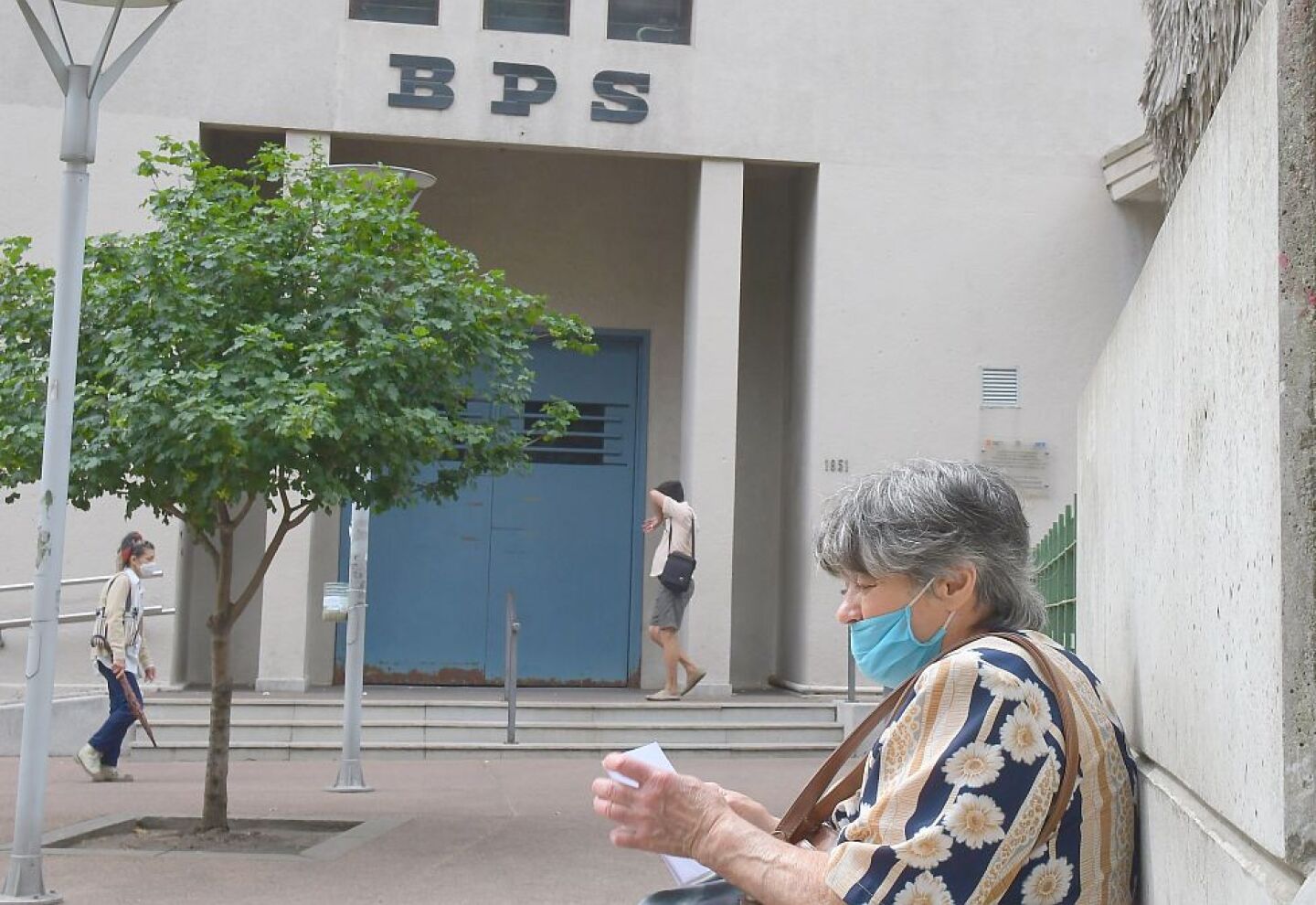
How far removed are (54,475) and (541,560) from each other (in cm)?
933

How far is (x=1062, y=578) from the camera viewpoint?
21.1 feet

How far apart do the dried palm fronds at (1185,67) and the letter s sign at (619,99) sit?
1108cm

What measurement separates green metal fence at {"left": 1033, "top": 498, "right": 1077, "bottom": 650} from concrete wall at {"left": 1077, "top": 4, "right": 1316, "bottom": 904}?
3282 mm

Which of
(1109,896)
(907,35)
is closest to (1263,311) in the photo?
(1109,896)

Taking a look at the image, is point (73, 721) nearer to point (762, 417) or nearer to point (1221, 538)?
point (762, 417)

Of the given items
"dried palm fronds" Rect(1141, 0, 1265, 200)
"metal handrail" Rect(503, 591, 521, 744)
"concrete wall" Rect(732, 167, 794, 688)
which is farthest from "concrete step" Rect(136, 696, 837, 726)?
"dried palm fronds" Rect(1141, 0, 1265, 200)

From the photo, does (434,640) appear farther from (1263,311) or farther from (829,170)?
(1263,311)

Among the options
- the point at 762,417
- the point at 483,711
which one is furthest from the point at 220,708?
the point at 762,417

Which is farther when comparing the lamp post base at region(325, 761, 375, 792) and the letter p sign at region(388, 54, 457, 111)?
the letter p sign at region(388, 54, 457, 111)

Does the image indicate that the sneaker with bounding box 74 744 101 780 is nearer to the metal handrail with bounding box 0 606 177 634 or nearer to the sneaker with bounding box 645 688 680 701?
the metal handrail with bounding box 0 606 177 634

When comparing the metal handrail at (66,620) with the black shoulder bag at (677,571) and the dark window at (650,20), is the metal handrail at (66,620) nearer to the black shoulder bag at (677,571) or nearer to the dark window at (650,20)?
the black shoulder bag at (677,571)

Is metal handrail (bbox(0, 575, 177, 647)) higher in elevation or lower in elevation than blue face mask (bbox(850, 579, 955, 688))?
lower

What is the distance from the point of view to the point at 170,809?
9750 millimetres

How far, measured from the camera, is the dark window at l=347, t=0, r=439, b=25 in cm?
1488
